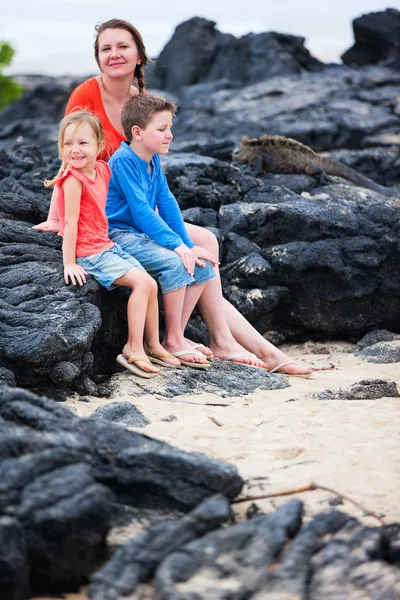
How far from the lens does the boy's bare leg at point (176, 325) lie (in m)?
5.82

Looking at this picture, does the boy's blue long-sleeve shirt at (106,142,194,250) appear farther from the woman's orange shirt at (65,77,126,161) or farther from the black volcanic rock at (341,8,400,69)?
the black volcanic rock at (341,8,400,69)

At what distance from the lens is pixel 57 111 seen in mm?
27000

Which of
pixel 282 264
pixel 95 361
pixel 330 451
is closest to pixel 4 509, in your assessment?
pixel 330 451

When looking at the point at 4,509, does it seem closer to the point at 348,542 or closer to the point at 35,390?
the point at 348,542

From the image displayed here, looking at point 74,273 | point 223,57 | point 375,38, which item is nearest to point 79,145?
point 74,273

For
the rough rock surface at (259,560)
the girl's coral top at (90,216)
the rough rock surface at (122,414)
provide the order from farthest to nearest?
A: the girl's coral top at (90,216)
the rough rock surface at (122,414)
the rough rock surface at (259,560)

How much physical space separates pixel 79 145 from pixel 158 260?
100 cm

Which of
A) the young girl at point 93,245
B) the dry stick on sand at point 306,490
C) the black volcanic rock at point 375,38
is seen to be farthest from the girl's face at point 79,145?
the black volcanic rock at point 375,38

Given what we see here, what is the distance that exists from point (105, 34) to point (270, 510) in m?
4.36

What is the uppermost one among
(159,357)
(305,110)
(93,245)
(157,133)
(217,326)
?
(305,110)

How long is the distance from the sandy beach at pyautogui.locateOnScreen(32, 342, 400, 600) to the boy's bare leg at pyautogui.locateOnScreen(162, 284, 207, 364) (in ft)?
1.65

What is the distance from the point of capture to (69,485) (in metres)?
2.92

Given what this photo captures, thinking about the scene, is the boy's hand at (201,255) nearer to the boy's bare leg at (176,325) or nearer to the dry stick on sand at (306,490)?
the boy's bare leg at (176,325)

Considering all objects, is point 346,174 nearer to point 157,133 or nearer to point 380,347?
point 380,347
